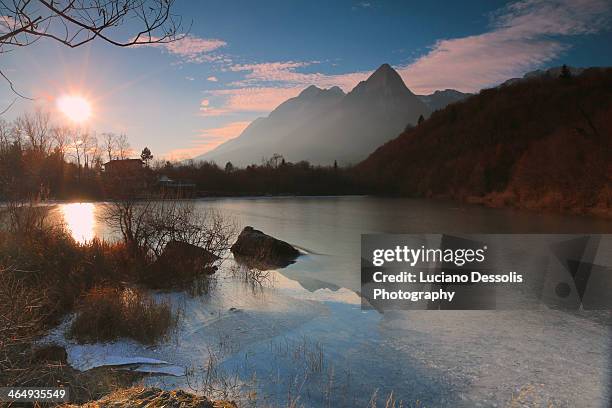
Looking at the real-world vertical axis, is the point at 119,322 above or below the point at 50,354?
above

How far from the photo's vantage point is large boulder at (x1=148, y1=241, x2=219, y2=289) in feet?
38.8

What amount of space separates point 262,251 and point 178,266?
4.12 meters

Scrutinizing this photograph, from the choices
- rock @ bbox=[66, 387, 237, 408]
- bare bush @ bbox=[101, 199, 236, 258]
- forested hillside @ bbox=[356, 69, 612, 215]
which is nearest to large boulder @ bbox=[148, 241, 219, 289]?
bare bush @ bbox=[101, 199, 236, 258]

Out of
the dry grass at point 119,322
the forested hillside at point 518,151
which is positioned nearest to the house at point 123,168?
the dry grass at point 119,322

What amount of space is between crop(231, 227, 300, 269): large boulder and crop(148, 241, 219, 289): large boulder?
2.40m

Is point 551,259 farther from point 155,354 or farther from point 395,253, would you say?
point 155,354

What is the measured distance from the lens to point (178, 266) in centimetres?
1220

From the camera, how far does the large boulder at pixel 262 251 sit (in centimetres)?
1569

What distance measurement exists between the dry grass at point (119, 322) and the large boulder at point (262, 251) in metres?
6.95

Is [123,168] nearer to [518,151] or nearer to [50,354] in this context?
[50,354]

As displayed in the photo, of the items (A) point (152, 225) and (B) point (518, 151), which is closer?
(A) point (152, 225)

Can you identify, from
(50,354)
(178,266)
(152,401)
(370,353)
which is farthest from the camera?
(178,266)

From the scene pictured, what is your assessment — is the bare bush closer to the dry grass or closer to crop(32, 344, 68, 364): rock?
the dry grass

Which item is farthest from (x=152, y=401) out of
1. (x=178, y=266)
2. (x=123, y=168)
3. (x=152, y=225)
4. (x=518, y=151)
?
(x=518, y=151)
